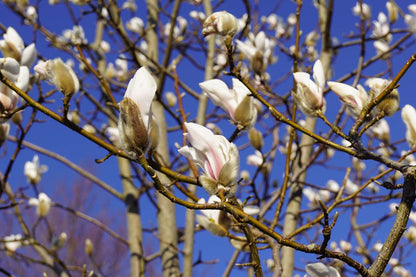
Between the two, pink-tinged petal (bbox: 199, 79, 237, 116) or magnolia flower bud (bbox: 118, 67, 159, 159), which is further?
pink-tinged petal (bbox: 199, 79, 237, 116)

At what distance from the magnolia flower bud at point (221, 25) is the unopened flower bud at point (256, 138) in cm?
38

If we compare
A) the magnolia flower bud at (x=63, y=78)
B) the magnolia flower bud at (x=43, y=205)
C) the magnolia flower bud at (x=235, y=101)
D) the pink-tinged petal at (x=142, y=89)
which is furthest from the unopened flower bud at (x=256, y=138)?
the magnolia flower bud at (x=43, y=205)

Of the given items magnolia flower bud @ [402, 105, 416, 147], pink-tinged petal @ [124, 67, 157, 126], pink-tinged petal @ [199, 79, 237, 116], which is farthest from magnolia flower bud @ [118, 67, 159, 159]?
magnolia flower bud @ [402, 105, 416, 147]

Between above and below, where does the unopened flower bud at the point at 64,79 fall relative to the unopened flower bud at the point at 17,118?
below

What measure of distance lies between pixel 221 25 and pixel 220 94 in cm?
10

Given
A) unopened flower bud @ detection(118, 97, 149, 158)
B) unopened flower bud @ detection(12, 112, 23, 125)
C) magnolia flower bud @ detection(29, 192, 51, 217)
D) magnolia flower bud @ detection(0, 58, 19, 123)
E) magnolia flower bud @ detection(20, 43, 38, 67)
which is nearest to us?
unopened flower bud @ detection(118, 97, 149, 158)

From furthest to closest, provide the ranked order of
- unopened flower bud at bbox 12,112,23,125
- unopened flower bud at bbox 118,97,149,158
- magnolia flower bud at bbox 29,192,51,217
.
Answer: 1. magnolia flower bud at bbox 29,192,51,217
2. unopened flower bud at bbox 12,112,23,125
3. unopened flower bud at bbox 118,97,149,158

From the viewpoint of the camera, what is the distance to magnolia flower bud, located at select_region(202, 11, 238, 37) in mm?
686

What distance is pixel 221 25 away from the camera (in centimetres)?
69

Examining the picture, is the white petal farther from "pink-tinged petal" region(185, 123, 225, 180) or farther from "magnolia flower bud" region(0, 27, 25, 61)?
"magnolia flower bud" region(0, 27, 25, 61)

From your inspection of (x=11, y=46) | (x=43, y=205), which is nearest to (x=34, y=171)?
(x=43, y=205)

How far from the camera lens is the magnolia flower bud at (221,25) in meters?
0.69

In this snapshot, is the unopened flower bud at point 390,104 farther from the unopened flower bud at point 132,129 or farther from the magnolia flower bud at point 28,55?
the magnolia flower bud at point 28,55

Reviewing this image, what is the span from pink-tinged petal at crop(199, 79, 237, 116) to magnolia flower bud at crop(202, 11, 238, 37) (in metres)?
0.08
